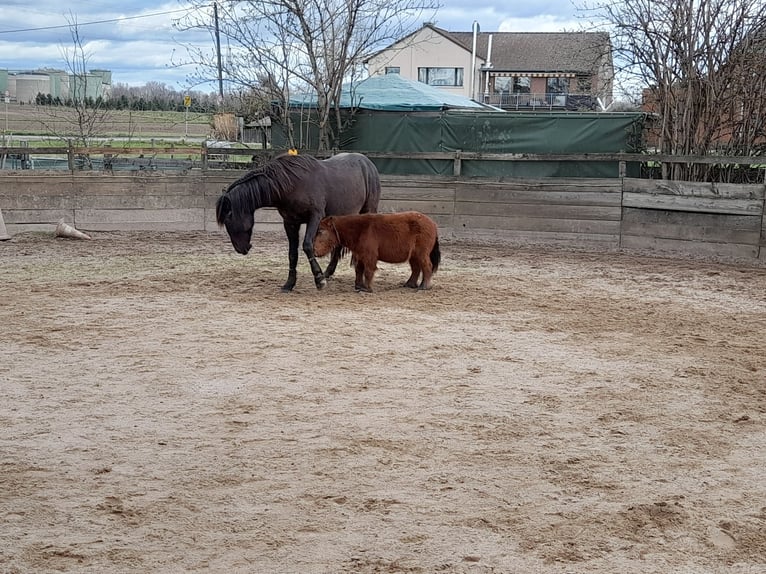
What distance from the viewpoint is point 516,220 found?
42.2 ft

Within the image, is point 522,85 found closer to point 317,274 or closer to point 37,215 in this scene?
point 37,215

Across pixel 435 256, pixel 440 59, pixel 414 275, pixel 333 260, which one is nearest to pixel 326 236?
pixel 333 260

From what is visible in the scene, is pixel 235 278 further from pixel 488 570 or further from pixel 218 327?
pixel 488 570

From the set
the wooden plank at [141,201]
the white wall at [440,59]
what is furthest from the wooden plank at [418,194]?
the white wall at [440,59]

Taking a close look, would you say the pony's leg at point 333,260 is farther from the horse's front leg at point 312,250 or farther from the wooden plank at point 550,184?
the wooden plank at point 550,184

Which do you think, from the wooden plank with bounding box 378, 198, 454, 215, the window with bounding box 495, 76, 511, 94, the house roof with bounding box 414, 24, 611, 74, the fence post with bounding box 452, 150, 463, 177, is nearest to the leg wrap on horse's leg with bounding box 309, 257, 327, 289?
the wooden plank with bounding box 378, 198, 454, 215

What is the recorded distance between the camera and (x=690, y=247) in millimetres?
11656

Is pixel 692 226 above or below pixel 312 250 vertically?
above

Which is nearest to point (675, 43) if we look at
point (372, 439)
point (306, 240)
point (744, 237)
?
point (744, 237)

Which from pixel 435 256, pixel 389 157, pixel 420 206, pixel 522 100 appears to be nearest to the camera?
pixel 435 256

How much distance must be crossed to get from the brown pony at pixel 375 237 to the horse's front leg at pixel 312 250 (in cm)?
11

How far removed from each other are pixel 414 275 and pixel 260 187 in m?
1.83

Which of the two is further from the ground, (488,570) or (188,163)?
(188,163)

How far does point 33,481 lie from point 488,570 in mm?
2123
